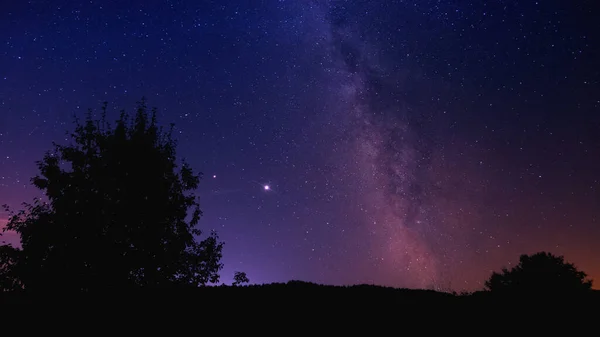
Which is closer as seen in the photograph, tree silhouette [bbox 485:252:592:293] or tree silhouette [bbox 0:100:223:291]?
tree silhouette [bbox 0:100:223:291]

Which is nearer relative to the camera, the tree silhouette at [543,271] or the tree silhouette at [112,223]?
the tree silhouette at [112,223]

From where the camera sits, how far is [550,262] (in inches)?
1153

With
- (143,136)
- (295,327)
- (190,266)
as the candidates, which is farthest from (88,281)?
(295,327)

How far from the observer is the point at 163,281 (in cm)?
1841

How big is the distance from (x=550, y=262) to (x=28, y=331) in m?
34.2

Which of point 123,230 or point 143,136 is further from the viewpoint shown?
point 143,136

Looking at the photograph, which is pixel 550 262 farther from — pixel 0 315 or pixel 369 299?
pixel 0 315

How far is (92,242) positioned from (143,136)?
6.40m

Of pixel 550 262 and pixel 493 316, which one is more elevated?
pixel 550 262


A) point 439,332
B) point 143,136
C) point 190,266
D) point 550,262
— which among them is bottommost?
point 439,332

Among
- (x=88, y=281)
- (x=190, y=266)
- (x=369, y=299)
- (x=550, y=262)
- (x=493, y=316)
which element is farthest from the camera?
(x=550, y=262)

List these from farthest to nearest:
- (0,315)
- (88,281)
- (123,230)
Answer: (123,230)
(88,281)
(0,315)

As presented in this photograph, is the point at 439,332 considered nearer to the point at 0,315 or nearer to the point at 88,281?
the point at 0,315

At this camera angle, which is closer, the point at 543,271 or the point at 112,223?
the point at 112,223
